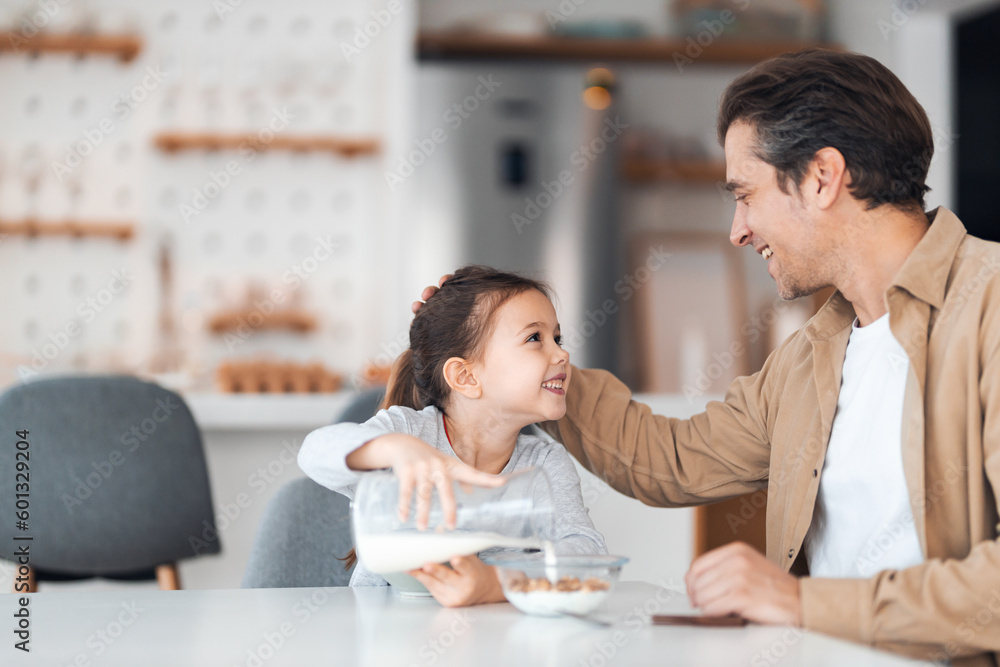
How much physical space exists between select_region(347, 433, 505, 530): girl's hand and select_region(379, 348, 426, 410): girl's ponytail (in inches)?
18.1

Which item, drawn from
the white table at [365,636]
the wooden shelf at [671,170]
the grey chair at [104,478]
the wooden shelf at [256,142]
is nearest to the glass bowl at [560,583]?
the white table at [365,636]

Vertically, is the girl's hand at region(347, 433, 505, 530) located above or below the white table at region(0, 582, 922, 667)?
above

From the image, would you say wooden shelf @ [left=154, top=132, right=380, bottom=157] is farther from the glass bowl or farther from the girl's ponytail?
the glass bowl

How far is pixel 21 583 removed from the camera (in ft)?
5.82

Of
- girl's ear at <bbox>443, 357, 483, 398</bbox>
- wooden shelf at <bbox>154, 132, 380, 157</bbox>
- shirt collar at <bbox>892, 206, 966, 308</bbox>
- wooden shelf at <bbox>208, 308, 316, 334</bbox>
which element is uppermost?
wooden shelf at <bbox>154, 132, 380, 157</bbox>

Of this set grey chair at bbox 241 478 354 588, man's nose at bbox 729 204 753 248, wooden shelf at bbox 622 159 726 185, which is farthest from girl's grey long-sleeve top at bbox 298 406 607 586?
wooden shelf at bbox 622 159 726 185

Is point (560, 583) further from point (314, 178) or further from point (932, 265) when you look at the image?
point (314, 178)

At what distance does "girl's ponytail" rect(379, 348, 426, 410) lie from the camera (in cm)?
146

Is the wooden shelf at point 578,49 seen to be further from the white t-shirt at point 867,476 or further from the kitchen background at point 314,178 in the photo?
the white t-shirt at point 867,476

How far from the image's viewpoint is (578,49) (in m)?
4.17

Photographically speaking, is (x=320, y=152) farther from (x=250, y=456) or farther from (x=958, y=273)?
(x=958, y=273)

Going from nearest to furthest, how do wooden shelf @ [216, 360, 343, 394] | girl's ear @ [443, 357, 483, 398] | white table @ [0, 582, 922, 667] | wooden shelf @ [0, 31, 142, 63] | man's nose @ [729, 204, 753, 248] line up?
white table @ [0, 582, 922, 667]
man's nose @ [729, 204, 753, 248]
girl's ear @ [443, 357, 483, 398]
wooden shelf @ [216, 360, 343, 394]
wooden shelf @ [0, 31, 142, 63]

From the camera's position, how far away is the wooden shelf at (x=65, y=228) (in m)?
3.90

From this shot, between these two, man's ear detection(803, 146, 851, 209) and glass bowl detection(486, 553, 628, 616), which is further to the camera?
man's ear detection(803, 146, 851, 209)
